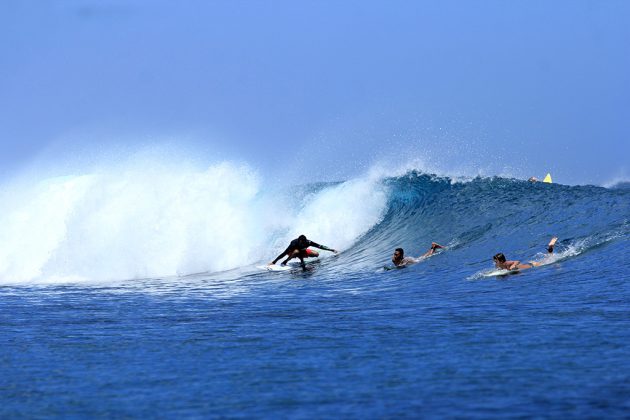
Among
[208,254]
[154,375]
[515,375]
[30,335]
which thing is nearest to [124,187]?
[208,254]

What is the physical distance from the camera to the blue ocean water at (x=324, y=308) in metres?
9.14

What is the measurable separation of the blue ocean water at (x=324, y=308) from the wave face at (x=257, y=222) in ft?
0.28

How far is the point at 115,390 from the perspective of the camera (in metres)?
9.70

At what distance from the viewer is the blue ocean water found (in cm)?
914

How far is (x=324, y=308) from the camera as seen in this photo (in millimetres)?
15164

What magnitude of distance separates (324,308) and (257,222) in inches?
591

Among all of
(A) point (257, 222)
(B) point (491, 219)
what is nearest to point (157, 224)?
(A) point (257, 222)

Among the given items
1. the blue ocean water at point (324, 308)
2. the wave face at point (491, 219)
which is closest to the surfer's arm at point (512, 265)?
the blue ocean water at point (324, 308)

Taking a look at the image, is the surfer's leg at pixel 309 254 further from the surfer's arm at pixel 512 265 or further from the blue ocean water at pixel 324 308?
the surfer's arm at pixel 512 265

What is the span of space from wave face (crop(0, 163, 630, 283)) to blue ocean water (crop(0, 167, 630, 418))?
0.28 feet

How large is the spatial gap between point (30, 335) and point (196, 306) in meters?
3.58

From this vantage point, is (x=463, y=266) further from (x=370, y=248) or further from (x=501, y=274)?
(x=370, y=248)

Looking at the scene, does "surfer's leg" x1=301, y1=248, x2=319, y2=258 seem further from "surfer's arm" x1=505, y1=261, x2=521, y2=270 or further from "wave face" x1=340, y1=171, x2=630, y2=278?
"surfer's arm" x1=505, y1=261, x2=521, y2=270

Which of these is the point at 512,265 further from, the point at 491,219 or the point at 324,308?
the point at 491,219
